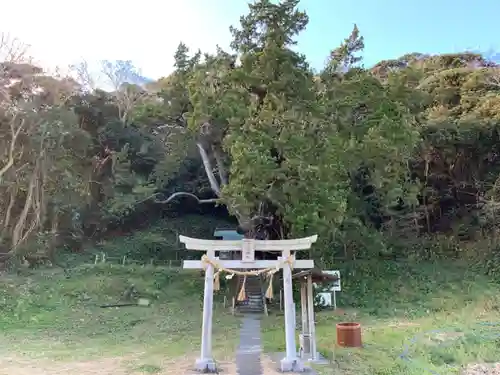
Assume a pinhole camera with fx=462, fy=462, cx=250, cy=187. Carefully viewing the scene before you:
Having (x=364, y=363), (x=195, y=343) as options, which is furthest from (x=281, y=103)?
(x=364, y=363)

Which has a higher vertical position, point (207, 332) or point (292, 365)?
point (207, 332)

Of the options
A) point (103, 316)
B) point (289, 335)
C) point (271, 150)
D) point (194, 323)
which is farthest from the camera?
point (271, 150)

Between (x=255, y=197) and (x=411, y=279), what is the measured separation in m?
8.47

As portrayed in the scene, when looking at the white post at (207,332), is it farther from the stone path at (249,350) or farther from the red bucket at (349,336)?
the red bucket at (349,336)

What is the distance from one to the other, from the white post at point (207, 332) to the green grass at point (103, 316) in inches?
37.5

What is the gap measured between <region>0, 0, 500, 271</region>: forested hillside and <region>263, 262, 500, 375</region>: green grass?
172 centimetres

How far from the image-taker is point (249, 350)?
33.7 ft

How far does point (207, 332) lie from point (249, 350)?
220 centimetres

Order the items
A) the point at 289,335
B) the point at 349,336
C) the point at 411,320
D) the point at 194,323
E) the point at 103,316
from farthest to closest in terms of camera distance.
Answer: the point at 103,316, the point at 194,323, the point at 411,320, the point at 349,336, the point at 289,335

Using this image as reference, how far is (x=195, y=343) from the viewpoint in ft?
36.6

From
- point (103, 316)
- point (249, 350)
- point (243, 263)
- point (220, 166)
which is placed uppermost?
point (220, 166)

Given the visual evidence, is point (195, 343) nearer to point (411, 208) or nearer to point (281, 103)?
point (281, 103)

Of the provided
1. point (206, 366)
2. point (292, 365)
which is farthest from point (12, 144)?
point (292, 365)

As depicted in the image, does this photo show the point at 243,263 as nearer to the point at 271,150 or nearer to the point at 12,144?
the point at 271,150
